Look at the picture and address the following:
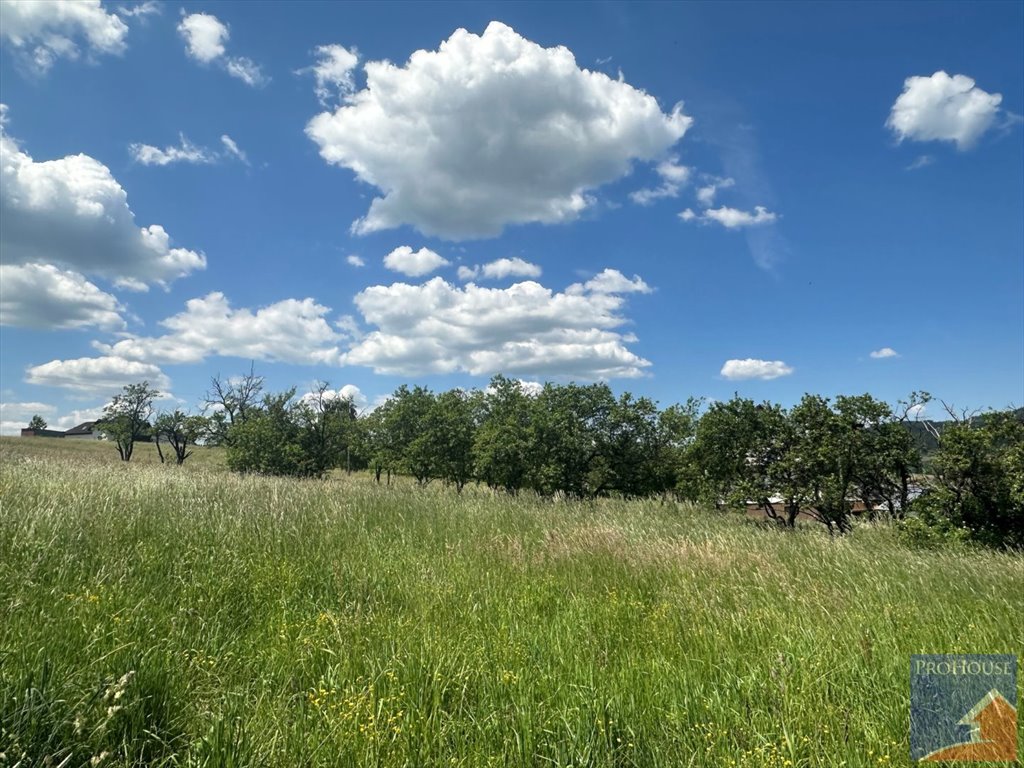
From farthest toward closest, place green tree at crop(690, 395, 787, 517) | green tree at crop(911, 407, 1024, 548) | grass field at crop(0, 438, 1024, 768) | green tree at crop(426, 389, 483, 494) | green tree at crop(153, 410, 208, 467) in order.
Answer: green tree at crop(153, 410, 208, 467) → green tree at crop(426, 389, 483, 494) → green tree at crop(690, 395, 787, 517) → green tree at crop(911, 407, 1024, 548) → grass field at crop(0, 438, 1024, 768)

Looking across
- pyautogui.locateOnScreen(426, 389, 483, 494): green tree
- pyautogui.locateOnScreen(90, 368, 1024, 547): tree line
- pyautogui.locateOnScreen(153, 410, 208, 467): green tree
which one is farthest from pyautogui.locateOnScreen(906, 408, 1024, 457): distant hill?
pyautogui.locateOnScreen(153, 410, 208, 467): green tree

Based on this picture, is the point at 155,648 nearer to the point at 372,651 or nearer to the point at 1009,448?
the point at 372,651

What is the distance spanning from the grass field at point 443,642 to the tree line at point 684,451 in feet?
10.5

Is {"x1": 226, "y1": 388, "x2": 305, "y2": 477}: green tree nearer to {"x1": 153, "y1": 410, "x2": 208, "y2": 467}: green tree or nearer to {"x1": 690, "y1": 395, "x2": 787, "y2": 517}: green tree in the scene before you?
{"x1": 153, "y1": 410, "x2": 208, "y2": 467}: green tree

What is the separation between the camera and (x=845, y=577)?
572 cm

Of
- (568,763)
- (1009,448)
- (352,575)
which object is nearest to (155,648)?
(352,575)

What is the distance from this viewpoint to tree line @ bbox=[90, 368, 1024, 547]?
30.8 ft

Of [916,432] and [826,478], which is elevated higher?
[916,432]

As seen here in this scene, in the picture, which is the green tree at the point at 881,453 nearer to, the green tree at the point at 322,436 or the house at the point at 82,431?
the green tree at the point at 322,436

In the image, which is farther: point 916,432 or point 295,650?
point 916,432

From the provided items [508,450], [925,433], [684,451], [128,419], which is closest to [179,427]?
[128,419]

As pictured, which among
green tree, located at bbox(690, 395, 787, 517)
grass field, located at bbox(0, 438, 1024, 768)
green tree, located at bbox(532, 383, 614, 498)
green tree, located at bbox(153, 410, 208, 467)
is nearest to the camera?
grass field, located at bbox(0, 438, 1024, 768)

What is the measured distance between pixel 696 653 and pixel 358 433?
107 ft

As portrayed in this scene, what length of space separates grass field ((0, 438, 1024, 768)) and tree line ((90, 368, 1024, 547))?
3209 millimetres
